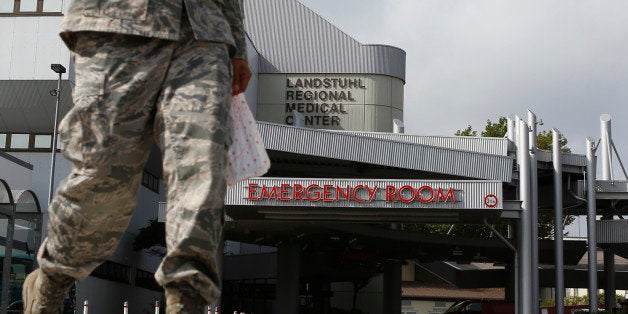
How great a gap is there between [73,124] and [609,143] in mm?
39031

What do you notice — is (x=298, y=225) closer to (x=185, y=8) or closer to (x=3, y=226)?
(x=3, y=226)

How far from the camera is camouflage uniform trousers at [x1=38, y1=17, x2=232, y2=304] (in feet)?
10.4

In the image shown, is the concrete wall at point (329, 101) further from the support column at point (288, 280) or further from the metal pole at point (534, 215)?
the metal pole at point (534, 215)

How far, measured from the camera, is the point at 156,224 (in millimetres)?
41781

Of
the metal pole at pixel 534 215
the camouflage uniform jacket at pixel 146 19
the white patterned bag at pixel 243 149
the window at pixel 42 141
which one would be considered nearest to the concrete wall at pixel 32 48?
the window at pixel 42 141

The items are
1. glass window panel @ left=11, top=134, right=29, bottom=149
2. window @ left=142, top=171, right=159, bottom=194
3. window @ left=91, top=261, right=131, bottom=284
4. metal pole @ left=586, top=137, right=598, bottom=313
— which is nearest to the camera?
metal pole @ left=586, top=137, right=598, bottom=313

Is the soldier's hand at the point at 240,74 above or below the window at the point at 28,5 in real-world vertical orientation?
below

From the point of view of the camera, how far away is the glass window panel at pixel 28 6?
37625 millimetres

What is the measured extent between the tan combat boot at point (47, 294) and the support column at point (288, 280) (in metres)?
34.6

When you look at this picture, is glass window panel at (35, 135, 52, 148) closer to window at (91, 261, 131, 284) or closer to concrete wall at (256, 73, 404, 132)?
window at (91, 261, 131, 284)

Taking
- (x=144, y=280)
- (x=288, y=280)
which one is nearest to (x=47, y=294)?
(x=288, y=280)

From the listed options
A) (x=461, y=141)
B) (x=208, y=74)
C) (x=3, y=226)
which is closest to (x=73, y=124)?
(x=208, y=74)

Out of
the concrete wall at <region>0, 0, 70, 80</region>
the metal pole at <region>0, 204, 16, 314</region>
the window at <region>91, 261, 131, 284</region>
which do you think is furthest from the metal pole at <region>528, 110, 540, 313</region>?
the metal pole at <region>0, 204, 16, 314</region>

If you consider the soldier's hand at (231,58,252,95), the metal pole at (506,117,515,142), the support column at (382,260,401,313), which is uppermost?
the metal pole at (506,117,515,142)
